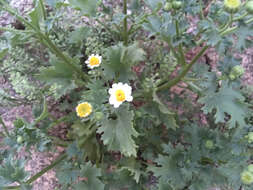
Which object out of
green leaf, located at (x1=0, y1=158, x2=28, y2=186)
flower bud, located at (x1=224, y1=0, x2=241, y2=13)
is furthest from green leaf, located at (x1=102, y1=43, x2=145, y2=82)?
green leaf, located at (x1=0, y1=158, x2=28, y2=186)

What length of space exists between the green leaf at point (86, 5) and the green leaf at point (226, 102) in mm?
856

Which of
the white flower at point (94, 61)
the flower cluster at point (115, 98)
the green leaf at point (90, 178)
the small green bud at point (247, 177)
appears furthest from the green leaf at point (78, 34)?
the small green bud at point (247, 177)

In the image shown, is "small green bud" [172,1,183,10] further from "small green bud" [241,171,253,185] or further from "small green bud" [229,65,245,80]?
"small green bud" [241,171,253,185]

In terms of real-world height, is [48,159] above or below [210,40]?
below

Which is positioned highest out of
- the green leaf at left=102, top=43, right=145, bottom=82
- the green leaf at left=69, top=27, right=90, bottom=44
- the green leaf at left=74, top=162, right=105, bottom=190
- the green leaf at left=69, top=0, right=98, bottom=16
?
the green leaf at left=69, top=0, right=98, bottom=16

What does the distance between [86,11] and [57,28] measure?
0.54 meters

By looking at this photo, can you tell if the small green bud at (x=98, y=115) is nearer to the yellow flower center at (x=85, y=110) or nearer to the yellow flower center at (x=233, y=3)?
the yellow flower center at (x=85, y=110)

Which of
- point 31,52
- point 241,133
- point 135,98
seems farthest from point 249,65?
point 31,52

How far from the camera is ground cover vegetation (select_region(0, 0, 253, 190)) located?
62.2 inches

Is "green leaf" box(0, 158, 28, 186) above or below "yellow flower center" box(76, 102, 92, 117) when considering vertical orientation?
below

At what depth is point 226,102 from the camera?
1.63 meters

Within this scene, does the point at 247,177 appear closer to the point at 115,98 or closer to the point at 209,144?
the point at 209,144

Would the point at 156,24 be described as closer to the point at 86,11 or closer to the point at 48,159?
the point at 86,11

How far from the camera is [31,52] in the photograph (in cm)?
239
